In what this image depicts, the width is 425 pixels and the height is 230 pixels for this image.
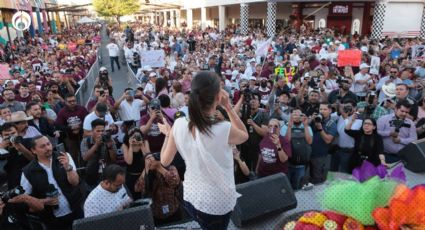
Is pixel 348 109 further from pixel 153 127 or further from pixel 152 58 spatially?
pixel 152 58

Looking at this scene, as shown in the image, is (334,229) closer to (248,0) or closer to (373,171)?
(373,171)

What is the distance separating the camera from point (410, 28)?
24.2m

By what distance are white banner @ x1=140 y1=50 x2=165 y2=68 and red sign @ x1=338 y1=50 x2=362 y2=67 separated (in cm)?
542

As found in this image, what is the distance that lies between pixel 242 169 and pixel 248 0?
74.7 feet

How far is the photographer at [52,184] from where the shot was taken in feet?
11.3

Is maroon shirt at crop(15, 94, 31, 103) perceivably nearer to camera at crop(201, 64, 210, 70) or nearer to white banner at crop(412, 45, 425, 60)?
camera at crop(201, 64, 210, 70)

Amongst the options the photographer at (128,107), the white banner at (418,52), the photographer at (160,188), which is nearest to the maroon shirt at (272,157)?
the photographer at (160,188)

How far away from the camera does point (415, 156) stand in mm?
4148

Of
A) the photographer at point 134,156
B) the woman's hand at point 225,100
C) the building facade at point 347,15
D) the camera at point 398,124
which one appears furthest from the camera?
the building facade at point 347,15

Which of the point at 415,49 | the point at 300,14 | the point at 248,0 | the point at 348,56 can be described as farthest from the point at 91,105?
the point at 300,14

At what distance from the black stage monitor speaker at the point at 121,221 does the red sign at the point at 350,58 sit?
8753 mm

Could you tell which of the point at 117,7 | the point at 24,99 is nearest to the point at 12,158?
the point at 24,99

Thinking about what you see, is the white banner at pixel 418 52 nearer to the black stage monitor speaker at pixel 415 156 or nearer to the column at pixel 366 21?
the black stage monitor speaker at pixel 415 156

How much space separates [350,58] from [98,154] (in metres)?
8.00
